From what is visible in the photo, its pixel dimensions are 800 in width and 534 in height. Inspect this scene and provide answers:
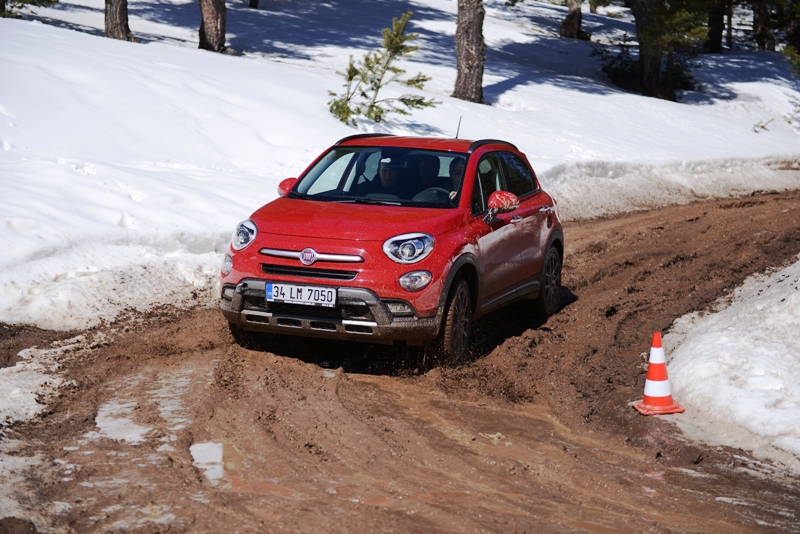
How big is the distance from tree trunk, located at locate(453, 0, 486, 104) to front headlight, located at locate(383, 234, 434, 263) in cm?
1490

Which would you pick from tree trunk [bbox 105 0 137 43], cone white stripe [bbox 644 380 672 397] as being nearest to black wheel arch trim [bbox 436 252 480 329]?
cone white stripe [bbox 644 380 672 397]

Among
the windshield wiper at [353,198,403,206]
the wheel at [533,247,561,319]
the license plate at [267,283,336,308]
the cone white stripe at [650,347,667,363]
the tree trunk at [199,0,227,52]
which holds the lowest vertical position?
the wheel at [533,247,561,319]

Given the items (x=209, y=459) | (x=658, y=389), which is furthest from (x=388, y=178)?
(x=209, y=459)

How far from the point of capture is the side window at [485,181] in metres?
7.94

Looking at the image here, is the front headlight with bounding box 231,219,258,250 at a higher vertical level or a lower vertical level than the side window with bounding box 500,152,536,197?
lower

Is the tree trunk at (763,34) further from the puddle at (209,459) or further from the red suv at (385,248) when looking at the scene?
the puddle at (209,459)

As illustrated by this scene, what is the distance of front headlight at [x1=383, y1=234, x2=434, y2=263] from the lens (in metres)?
6.89

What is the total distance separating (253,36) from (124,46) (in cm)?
1108

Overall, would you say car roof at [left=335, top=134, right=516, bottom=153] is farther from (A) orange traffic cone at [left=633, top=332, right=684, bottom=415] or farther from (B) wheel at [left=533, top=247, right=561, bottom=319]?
(A) orange traffic cone at [left=633, top=332, right=684, bottom=415]

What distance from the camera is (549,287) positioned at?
948 centimetres

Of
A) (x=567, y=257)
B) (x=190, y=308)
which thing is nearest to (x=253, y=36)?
(x=567, y=257)

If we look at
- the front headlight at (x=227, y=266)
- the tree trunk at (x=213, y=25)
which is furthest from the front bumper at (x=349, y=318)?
the tree trunk at (x=213, y=25)

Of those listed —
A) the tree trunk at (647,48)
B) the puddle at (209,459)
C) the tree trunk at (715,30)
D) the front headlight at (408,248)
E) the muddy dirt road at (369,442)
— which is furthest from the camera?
the tree trunk at (715,30)

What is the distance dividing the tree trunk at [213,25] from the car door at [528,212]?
15961 millimetres
